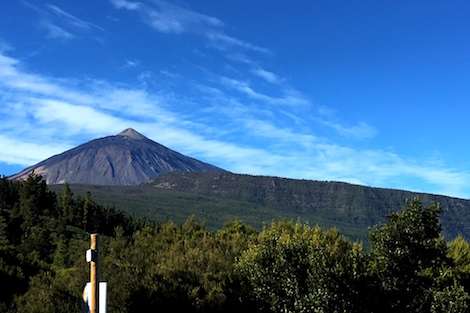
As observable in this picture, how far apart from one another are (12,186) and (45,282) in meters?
113

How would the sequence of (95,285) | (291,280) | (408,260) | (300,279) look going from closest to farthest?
(95,285)
(291,280)
(300,279)
(408,260)

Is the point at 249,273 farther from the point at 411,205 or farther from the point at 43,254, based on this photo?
the point at 43,254

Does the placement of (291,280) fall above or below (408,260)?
below

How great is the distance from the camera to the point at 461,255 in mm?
43906

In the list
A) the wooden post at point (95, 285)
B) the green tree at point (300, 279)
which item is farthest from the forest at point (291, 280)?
the wooden post at point (95, 285)

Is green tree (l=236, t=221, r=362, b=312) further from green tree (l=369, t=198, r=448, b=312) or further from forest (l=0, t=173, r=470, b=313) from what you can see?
green tree (l=369, t=198, r=448, b=312)

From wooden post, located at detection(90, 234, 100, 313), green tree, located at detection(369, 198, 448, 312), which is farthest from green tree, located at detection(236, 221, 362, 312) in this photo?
wooden post, located at detection(90, 234, 100, 313)

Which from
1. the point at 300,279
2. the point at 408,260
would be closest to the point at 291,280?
the point at 300,279

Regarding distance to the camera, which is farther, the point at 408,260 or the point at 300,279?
the point at 408,260

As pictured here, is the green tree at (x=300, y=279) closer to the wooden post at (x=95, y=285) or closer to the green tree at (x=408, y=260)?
the green tree at (x=408, y=260)

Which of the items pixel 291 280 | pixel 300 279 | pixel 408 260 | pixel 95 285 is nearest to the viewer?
pixel 95 285

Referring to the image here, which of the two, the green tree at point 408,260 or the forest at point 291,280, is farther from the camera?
the green tree at point 408,260

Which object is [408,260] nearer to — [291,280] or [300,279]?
[300,279]

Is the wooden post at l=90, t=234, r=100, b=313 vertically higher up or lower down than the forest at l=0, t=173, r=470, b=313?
higher up
